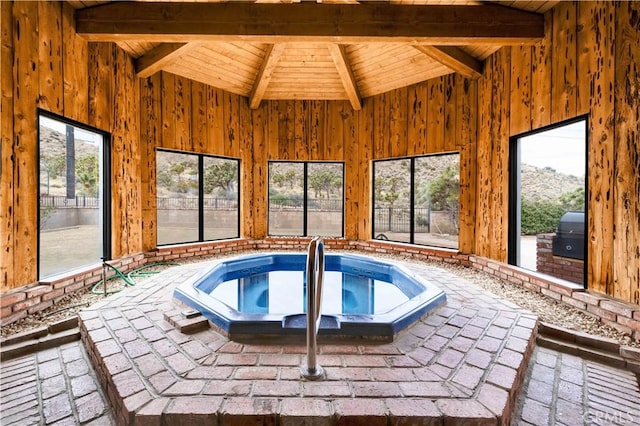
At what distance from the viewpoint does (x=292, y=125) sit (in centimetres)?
623

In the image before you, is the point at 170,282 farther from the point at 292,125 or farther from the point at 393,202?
the point at 393,202

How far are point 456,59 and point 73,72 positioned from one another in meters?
5.26

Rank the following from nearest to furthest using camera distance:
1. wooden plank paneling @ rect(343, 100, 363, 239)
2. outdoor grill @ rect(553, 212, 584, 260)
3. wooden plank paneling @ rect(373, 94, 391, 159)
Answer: outdoor grill @ rect(553, 212, 584, 260) < wooden plank paneling @ rect(373, 94, 391, 159) < wooden plank paneling @ rect(343, 100, 363, 239)

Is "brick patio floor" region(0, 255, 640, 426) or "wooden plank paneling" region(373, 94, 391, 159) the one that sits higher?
"wooden plank paneling" region(373, 94, 391, 159)

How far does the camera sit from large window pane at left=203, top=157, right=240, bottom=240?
586 cm

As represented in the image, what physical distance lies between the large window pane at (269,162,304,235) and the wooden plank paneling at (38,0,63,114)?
12.1 ft

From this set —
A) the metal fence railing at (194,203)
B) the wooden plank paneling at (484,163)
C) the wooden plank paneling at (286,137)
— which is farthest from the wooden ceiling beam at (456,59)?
the metal fence railing at (194,203)

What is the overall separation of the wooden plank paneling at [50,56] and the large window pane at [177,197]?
76.9 inches

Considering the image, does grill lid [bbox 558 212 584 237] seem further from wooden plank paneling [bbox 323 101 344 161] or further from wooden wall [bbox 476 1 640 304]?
wooden plank paneling [bbox 323 101 344 161]

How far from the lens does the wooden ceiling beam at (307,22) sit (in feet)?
11.4

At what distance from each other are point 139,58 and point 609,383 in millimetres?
6771

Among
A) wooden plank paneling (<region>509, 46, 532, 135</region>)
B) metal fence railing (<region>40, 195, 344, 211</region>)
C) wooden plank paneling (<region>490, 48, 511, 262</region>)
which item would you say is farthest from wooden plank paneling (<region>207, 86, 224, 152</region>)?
wooden plank paneling (<region>509, 46, 532, 135</region>)

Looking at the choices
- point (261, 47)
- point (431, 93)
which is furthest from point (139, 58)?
point (431, 93)

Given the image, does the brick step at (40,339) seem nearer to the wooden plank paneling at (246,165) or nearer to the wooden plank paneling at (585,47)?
the wooden plank paneling at (246,165)
